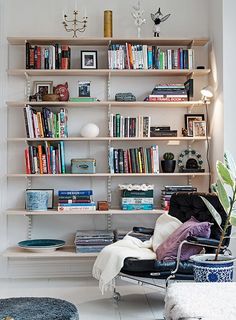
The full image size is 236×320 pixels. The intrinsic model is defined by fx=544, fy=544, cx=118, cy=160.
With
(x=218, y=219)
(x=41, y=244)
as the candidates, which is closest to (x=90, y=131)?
(x=41, y=244)

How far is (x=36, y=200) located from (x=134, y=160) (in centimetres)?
103

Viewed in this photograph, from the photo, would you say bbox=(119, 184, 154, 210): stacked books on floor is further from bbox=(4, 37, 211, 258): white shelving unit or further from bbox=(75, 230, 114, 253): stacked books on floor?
bbox=(75, 230, 114, 253): stacked books on floor

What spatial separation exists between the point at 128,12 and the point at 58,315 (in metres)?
3.52

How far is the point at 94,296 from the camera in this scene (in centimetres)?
470

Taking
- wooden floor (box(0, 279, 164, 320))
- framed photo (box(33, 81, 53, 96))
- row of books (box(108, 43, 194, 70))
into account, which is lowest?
wooden floor (box(0, 279, 164, 320))

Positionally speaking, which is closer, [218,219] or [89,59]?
[218,219]

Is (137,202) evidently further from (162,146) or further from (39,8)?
(39,8)

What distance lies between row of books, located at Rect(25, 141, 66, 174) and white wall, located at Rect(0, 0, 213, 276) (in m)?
0.23

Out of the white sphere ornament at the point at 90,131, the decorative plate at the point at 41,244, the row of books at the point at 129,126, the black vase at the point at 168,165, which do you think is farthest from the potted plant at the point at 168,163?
the decorative plate at the point at 41,244

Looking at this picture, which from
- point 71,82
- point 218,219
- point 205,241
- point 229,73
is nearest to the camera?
point 218,219

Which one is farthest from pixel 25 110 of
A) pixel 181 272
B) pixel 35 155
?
pixel 181 272

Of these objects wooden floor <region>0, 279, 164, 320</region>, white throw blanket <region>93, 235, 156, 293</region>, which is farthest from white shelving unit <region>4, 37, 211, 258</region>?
white throw blanket <region>93, 235, 156, 293</region>

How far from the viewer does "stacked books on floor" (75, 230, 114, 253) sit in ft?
17.1

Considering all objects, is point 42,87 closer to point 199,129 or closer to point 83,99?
point 83,99
